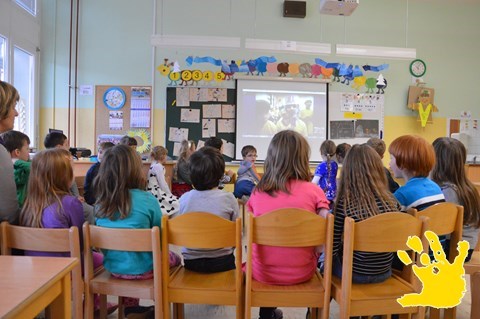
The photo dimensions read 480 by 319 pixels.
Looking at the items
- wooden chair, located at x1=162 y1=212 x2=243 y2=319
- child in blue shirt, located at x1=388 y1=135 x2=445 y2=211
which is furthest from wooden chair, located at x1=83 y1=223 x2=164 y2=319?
child in blue shirt, located at x1=388 y1=135 x2=445 y2=211

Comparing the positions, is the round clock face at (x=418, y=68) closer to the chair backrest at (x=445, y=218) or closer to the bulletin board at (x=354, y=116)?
the bulletin board at (x=354, y=116)

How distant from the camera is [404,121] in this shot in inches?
224

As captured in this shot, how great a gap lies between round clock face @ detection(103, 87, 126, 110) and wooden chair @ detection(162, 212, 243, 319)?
4.25m

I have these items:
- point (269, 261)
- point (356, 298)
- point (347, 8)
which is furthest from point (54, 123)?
point (356, 298)

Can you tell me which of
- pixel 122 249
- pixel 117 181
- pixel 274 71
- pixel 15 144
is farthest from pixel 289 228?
pixel 274 71

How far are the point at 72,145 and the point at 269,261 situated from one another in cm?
475

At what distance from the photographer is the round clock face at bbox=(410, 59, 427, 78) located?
18.5ft

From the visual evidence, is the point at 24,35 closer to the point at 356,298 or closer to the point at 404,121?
the point at 356,298

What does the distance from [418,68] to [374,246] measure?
521 cm

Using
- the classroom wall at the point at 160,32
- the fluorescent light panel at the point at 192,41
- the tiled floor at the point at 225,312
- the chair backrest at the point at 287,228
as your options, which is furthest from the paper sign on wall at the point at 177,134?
the chair backrest at the point at 287,228

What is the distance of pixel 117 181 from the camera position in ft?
5.41

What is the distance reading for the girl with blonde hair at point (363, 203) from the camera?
1.53 metres

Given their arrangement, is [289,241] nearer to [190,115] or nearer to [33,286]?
[33,286]

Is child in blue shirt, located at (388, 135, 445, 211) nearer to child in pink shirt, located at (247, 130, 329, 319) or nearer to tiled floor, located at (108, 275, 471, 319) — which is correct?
child in pink shirt, located at (247, 130, 329, 319)
